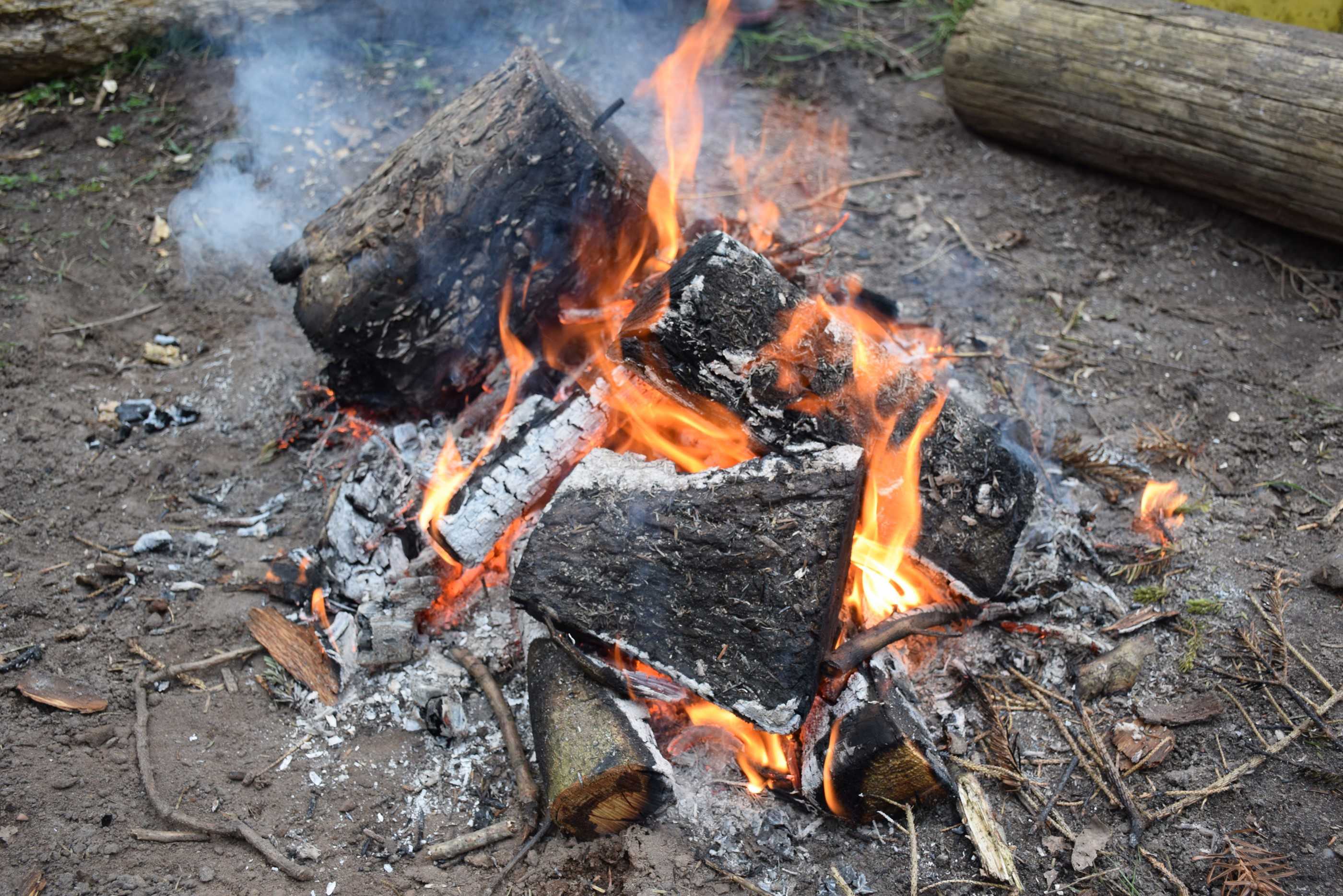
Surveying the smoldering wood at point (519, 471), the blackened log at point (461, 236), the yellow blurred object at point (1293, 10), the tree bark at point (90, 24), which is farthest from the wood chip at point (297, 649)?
the yellow blurred object at point (1293, 10)

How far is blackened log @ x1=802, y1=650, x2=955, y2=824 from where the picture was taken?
8.21ft

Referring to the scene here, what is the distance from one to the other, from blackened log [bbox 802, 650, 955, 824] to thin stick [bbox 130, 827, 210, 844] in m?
1.80

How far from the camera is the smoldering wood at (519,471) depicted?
3.02 meters

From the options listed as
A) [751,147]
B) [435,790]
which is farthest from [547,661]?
[751,147]

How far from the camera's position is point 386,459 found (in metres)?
3.38

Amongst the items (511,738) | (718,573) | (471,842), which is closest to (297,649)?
(511,738)

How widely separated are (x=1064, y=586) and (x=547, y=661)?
5.98ft

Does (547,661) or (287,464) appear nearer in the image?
(547,661)

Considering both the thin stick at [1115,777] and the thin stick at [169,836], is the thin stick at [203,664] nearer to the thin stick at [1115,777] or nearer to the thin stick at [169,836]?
the thin stick at [169,836]

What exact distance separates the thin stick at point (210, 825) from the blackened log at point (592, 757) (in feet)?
2.44

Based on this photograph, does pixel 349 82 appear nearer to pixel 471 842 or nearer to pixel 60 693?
pixel 60 693

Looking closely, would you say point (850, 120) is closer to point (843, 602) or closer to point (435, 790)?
point (843, 602)

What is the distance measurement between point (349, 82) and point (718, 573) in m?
4.39

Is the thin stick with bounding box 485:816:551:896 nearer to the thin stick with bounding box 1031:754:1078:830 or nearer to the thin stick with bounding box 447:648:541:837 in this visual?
the thin stick with bounding box 447:648:541:837
